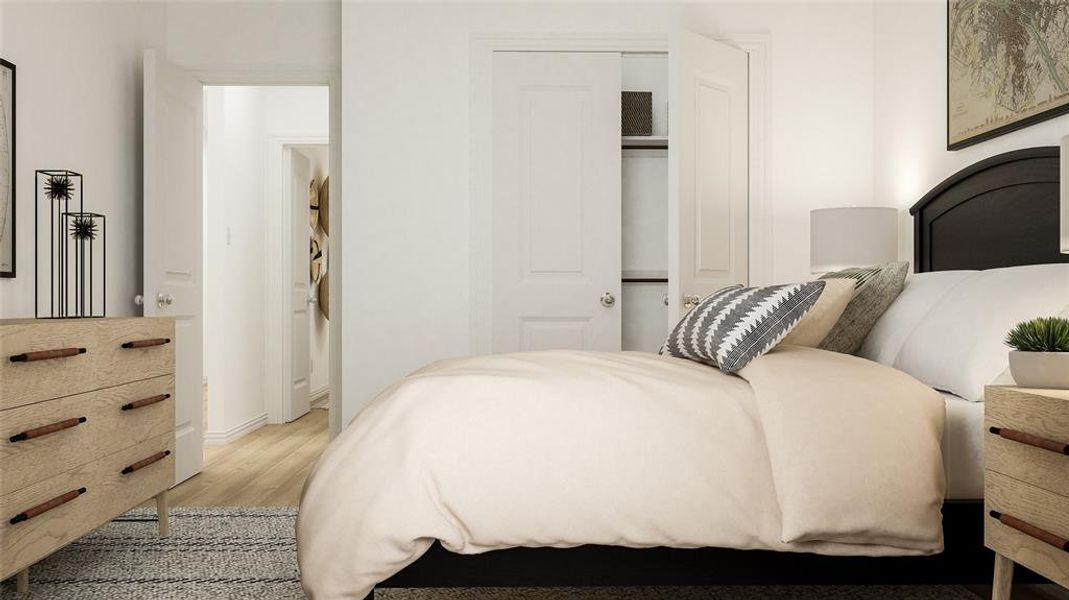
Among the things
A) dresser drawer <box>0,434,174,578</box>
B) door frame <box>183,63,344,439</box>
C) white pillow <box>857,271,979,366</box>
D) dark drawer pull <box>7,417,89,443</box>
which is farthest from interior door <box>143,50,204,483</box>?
white pillow <box>857,271,979,366</box>

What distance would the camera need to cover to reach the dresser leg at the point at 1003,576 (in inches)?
64.4

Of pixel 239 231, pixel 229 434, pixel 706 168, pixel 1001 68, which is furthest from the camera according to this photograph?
pixel 239 231

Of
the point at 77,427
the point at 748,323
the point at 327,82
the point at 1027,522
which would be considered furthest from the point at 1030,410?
the point at 327,82

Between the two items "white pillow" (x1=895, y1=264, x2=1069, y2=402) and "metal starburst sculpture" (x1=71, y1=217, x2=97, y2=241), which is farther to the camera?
"metal starburst sculpture" (x1=71, y1=217, x2=97, y2=241)

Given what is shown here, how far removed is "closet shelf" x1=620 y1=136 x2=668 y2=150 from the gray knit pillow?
168 centimetres

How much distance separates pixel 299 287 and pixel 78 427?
3548mm

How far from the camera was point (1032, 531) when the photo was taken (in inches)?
58.8

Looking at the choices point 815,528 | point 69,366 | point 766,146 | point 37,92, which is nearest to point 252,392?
point 37,92

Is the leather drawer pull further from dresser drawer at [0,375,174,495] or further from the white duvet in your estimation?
dresser drawer at [0,375,174,495]

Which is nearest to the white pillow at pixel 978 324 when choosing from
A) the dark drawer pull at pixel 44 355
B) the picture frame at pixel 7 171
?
the dark drawer pull at pixel 44 355

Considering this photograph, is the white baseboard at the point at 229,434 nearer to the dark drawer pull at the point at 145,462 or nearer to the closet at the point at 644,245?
the dark drawer pull at the point at 145,462

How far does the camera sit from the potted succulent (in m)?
1.56

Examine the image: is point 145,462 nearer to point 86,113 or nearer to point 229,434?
point 86,113

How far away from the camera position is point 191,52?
3.97 metres
